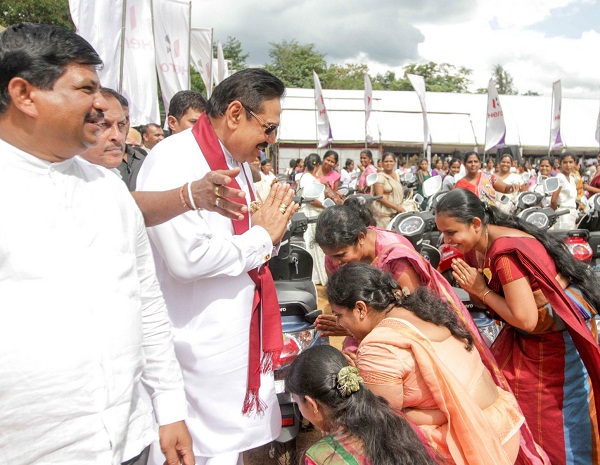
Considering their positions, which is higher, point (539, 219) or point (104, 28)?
point (104, 28)

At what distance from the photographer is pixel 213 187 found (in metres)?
1.43

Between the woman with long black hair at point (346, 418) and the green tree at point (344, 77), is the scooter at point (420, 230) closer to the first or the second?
the woman with long black hair at point (346, 418)

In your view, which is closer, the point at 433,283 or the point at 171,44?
the point at 433,283

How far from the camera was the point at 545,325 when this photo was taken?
242 cm

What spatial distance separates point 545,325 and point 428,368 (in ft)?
2.97

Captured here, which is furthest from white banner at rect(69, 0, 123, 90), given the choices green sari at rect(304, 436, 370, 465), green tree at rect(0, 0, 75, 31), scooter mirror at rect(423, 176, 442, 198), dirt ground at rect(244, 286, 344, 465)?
green tree at rect(0, 0, 75, 31)

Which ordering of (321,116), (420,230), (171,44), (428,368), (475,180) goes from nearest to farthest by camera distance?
1. (428,368)
2. (420,230)
3. (475,180)
4. (171,44)
5. (321,116)

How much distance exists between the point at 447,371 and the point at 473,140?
24845 millimetres

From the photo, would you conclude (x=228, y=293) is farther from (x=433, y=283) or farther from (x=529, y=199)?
(x=529, y=199)

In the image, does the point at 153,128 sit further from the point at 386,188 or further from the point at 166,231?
the point at 166,231

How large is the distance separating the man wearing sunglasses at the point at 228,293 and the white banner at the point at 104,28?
12.2 feet

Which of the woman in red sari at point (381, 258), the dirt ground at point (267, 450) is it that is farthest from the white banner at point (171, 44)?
the dirt ground at point (267, 450)

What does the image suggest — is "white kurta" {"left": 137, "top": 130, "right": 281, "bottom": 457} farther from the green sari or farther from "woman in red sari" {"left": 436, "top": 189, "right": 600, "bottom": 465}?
"woman in red sari" {"left": 436, "top": 189, "right": 600, "bottom": 465}

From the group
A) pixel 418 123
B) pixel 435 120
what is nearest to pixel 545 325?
pixel 418 123
